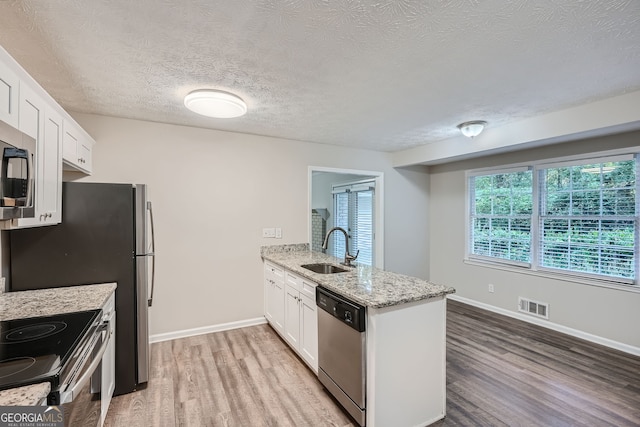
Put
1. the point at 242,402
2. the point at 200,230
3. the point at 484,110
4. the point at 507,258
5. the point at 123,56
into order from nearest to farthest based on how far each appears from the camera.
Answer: the point at 123,56, the point at 242,402, the point at 484,110, the point at 200,230, the point at 507,258

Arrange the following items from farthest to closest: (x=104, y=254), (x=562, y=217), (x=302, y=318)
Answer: (x=562, y=217)
(x=302, y=318)
(x=104, y=254)

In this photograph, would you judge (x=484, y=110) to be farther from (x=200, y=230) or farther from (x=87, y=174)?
(x=87, y=174)

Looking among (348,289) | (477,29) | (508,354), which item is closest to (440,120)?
(477,29)

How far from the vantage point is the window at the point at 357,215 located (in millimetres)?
5395

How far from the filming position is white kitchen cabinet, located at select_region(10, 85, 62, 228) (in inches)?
66.1

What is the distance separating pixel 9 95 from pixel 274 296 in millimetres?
2691

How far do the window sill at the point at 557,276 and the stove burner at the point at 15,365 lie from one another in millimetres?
4653

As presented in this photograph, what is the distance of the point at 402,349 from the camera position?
6.33ft

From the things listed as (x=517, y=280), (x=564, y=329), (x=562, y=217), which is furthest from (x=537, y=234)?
(x=564, y=329)

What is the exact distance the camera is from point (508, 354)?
303 centimetres

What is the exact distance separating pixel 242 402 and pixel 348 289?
3.96 ft

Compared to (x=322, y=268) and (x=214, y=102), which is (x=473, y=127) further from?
(x=214, y=102)

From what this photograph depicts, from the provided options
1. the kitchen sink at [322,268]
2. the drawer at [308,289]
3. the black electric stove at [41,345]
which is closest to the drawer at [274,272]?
the kitchen sink at [322,268]

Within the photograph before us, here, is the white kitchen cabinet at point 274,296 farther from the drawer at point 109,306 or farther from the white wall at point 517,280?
the white wall at point 517,280
